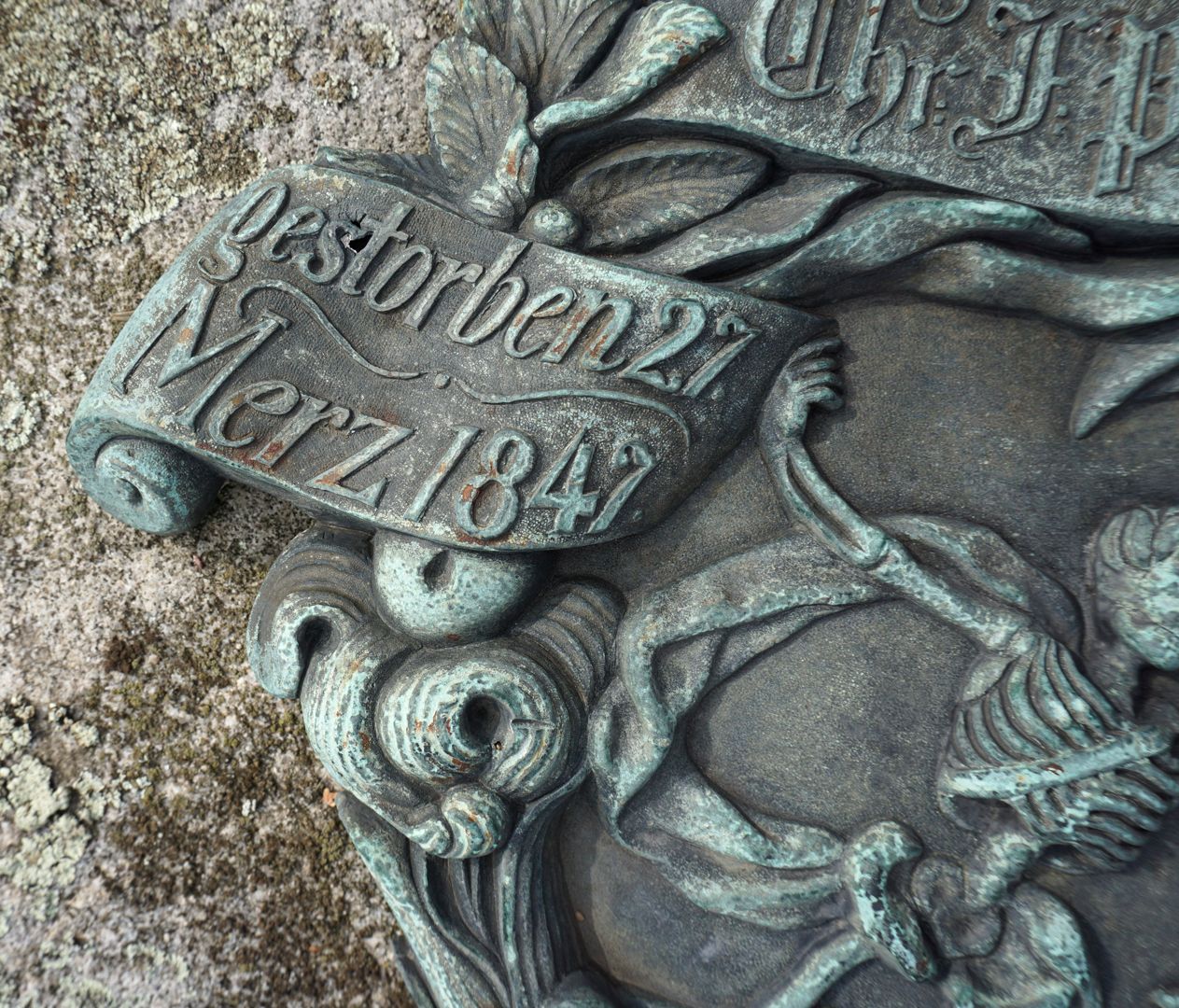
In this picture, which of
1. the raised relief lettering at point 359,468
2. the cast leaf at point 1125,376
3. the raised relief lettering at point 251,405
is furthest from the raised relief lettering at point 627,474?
the cast leaf at point 1125,376

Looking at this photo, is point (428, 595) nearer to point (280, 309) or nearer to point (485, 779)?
point (485, 779)

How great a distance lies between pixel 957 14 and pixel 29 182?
1960 mm

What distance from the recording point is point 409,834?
1.50 metres

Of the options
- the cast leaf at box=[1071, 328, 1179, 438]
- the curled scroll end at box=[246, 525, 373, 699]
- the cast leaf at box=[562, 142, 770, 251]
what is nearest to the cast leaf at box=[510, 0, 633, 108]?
the cast leaf at box=[562, 142, 770, 251]

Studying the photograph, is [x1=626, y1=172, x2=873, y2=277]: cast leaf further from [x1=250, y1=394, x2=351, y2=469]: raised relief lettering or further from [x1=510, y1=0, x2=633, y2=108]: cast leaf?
[x1=250, y1=394, x2=351, y2=469]: raised relief lettering

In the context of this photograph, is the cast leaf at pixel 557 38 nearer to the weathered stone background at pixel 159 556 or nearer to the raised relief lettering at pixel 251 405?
the weathered stone background at pixel 159 556

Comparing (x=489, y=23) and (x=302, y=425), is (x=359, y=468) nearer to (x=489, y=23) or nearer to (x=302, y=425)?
(x=302, y=425)

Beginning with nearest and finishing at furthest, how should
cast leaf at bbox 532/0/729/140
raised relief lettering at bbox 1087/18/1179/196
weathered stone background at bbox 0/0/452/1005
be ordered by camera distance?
1. raised relief lettering at bbox 1087/18/1179/196
2. cast leaf at bbox 532/0/729/140
3. weathered stone background at bbox 0/0/452/1005

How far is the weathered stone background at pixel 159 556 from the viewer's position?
68.9 inches

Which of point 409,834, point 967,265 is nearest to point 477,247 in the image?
point 967,265

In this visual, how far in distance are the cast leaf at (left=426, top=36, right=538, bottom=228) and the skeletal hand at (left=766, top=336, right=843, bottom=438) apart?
0.59 metres

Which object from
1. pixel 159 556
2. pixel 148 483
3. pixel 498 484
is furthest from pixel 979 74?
pixel 159 556

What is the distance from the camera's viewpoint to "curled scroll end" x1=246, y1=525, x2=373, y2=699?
5.08 ft

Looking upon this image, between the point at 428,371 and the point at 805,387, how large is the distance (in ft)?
2.27
